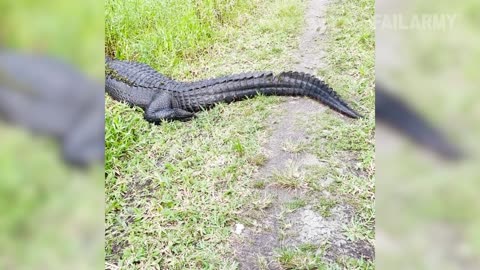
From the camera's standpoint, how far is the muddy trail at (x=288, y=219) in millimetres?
1217

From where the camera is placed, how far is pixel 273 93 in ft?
6.51

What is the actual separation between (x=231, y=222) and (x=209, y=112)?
0.76 metres
